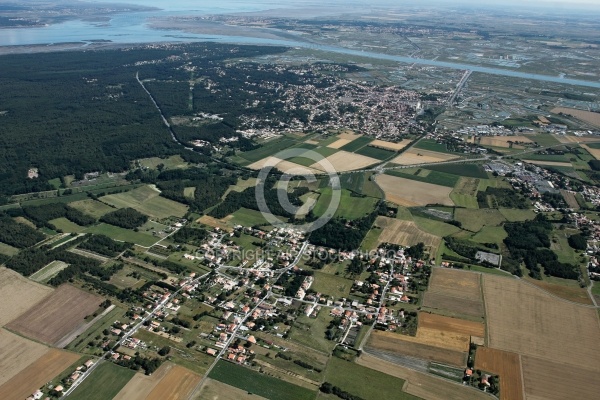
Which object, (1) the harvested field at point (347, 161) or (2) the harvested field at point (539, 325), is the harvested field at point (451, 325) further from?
(1) the harvested field at point (347, 161)

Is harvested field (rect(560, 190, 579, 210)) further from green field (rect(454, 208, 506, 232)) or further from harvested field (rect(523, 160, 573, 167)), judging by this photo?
harvested field (rect(523, 160, 573, 167))

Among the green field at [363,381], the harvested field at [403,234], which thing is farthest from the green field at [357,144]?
the green field at [363,381]

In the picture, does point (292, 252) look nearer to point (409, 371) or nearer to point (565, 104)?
point (409, 371)

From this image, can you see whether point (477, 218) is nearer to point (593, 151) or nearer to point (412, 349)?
point (412, 349)

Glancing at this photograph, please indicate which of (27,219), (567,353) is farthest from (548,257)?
(27,219)

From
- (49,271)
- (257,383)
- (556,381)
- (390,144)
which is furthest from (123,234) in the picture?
(390,144)

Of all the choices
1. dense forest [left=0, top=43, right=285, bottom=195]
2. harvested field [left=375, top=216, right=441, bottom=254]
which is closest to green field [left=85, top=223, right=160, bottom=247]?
dense forest [left=0, top=43, right=285, bottom=195]
